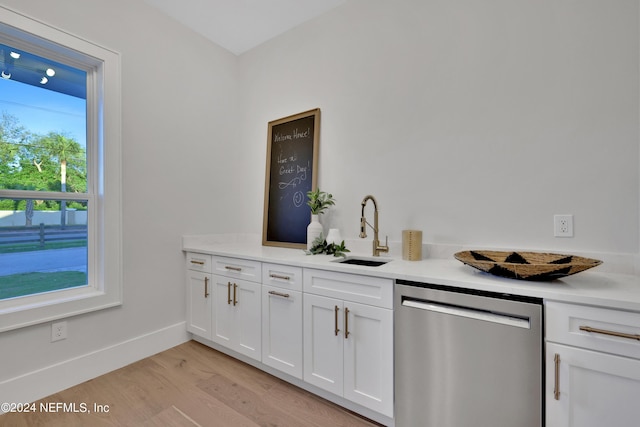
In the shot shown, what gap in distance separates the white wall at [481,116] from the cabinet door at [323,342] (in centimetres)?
76

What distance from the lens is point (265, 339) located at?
6.62 feet

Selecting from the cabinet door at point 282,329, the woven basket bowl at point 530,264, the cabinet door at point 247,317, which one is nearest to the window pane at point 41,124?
the cabinet door at point 247,317

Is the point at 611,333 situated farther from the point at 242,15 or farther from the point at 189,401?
the point at 242,15

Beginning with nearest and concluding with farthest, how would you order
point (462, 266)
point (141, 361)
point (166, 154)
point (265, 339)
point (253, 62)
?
point (462, 266)
point (265, 339)
point (141, 361)
point (166, 154)
point (253, 62)

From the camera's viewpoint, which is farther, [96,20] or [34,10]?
[96,20]

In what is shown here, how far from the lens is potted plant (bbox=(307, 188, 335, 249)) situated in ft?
7.62

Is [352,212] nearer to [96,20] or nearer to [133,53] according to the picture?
[133,53]

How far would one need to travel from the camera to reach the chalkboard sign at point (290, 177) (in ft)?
8.33

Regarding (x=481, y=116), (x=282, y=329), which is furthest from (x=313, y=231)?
(x=481, y=116)

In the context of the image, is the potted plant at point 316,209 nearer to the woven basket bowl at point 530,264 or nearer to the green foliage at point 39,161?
the woven basket bowl at point 530,264

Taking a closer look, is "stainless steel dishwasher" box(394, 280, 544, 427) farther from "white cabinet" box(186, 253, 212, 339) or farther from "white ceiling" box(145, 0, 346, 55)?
"white ceiling" box(145, 0, 346, 55)

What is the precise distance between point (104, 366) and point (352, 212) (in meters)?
2.15

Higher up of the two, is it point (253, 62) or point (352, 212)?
point (253, 62)

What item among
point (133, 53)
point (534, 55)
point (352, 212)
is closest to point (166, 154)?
point (133, 53)
